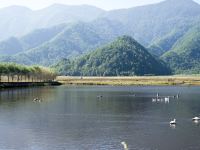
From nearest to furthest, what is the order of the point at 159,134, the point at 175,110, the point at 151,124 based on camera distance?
1. the point at 159,134
2. the point at 151,124
3. the point at 175,110

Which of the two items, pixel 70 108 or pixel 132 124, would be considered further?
pixel 70 108

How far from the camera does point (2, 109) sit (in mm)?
92438

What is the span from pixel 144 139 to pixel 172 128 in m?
10.3

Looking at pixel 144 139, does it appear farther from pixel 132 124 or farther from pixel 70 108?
pixel 70 108

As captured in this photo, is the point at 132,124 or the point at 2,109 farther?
the point at 2,109

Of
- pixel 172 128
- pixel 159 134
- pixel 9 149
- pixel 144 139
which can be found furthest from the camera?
pixel 172 128

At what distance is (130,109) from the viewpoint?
93.9 metres

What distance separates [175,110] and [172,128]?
26684 millimetres

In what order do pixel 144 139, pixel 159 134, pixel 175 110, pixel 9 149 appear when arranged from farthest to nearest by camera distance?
pixel 175 110
pixel 159 134
pixel 144 139
pixel 9 149

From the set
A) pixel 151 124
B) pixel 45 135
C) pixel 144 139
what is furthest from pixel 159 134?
pixel 45 135

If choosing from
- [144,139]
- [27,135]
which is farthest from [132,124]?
[27,135]

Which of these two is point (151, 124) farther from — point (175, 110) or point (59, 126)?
point (175, 110)

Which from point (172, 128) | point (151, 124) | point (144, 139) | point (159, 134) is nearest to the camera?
point (144, 139)

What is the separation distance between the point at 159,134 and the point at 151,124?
9.75 meters
